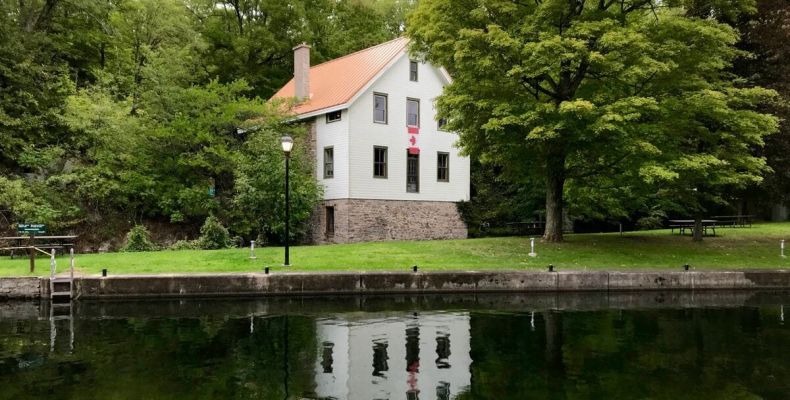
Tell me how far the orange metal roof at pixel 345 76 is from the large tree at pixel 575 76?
6.95m

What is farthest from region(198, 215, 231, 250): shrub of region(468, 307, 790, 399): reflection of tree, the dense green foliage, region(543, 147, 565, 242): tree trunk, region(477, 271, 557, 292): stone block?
region(468, 307, 790, 399): reflection of tree

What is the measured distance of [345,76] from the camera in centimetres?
3041

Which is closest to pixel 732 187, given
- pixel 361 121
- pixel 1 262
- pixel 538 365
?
pixel 361 121

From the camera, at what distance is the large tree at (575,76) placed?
17.5 m

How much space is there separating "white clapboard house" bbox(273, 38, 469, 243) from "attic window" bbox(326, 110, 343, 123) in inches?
2.0

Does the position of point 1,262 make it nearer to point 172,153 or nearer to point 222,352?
point 172,153

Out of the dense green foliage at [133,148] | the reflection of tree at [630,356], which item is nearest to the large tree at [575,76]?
the reflection of tree at [630,356]

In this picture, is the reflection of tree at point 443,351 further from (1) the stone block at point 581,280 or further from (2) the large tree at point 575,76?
(2) the large tree at point 575,76

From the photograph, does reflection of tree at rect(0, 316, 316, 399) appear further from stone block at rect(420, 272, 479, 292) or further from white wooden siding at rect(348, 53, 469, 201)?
white wooden siding at rect(348, 53, 469, 201)

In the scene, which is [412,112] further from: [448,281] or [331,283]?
[331,283]

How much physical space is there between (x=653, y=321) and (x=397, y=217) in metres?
17.9

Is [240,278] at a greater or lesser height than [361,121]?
lesser

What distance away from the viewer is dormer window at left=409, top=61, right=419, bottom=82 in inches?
1173

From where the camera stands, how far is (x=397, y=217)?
1150 inches
